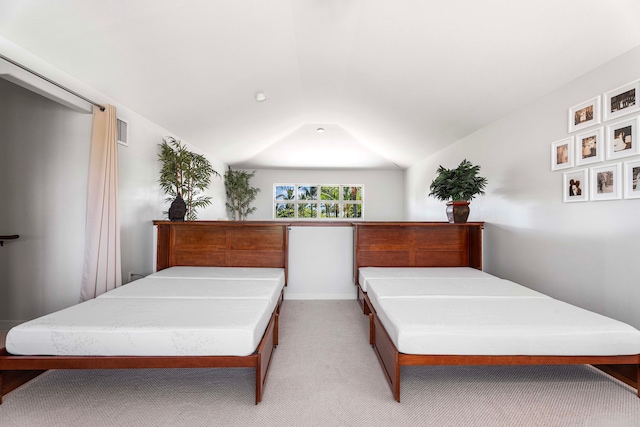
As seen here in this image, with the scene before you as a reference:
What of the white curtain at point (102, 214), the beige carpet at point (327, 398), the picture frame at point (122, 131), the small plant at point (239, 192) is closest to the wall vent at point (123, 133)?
the picture frame at point (122, 131)

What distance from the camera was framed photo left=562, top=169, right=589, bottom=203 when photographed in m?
2.19

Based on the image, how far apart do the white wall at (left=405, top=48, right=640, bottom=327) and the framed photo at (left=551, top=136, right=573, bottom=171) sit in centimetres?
7

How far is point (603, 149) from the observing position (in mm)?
2057

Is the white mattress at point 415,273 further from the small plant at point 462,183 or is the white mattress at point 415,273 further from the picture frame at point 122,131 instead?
the picture frame at point 122,131

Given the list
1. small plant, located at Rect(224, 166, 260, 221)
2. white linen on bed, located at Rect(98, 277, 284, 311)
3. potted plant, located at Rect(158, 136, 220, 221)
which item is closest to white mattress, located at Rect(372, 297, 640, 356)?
white linen on bed, located at Rect(98, 277, 284, 311)

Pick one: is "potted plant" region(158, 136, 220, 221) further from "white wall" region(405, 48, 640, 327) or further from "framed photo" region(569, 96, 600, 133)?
"framed photo" region(569, 96, 600, 133)

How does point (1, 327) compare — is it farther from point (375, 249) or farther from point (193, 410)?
point (375, 249)

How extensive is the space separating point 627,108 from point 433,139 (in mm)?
2840

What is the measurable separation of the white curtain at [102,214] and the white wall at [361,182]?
5.20m

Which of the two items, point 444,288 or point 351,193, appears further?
point 351,193

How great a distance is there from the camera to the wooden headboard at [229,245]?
309 centimetres

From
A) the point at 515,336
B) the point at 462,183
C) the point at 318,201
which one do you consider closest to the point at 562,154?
the point at 462,183

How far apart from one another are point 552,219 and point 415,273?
1.30 m

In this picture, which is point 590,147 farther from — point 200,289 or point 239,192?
point 239,192
